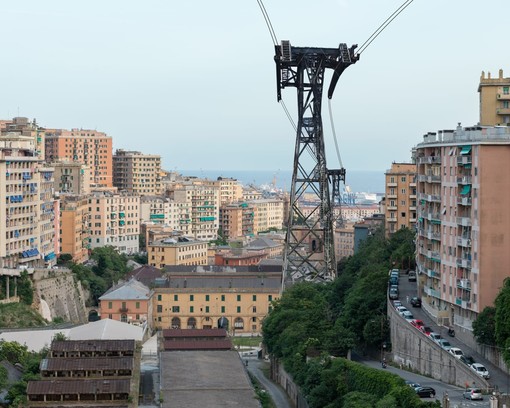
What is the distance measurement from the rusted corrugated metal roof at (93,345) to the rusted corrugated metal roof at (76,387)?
19.0 feet

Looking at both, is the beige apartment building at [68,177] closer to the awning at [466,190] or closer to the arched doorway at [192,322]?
the arched doorway at [192,322]

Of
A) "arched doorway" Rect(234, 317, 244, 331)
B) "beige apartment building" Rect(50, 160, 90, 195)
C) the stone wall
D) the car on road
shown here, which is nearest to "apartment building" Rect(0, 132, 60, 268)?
the stone wall

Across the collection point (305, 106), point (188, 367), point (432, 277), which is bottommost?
point (188, 367)

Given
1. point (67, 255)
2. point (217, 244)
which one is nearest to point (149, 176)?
point (217, 244)

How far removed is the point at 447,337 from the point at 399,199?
110 feet

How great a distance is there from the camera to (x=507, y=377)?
120ft

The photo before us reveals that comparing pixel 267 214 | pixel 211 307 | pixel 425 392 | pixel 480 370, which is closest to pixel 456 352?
pixel 480 370

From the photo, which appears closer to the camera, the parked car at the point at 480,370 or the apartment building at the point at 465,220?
the parked car at the point at 480,370

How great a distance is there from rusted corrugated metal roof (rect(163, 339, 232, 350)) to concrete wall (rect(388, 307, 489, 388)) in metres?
11.0

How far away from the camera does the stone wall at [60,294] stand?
6572cm

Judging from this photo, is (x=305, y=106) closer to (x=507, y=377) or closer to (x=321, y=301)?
(x=321, y=301)

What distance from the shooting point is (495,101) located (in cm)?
5203

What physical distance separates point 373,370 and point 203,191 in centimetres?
9423

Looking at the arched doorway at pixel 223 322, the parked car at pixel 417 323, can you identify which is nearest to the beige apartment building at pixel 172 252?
the arched doorway at pixel 223 322
